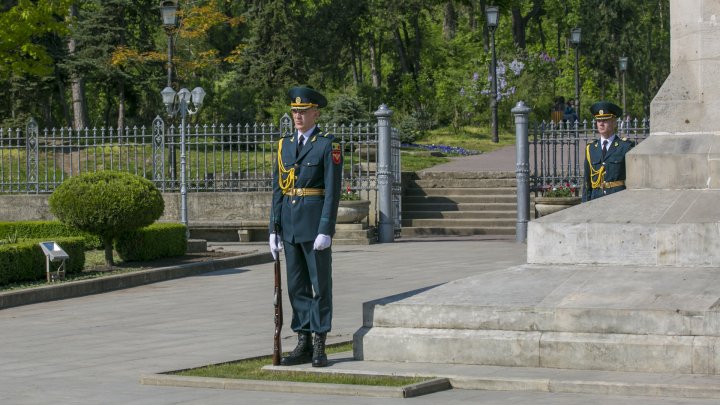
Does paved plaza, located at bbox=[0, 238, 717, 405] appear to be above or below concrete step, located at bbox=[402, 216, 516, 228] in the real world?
below

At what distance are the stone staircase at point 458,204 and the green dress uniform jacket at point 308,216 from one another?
1580 centimetres

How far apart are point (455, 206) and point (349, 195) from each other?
281cm

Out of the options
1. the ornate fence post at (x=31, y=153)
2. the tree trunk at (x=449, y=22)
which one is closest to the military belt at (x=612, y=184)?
the ornate fence post at (x=31, y=153)

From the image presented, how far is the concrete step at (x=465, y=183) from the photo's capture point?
88.2ft

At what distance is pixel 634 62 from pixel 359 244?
2092 inches

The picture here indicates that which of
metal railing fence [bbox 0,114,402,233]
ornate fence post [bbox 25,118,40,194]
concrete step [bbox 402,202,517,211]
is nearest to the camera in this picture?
metal railing fence [bbox 0,114,402,233]

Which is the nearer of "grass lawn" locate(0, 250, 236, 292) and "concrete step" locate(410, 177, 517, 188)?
"grass lawn" locate(0, 250, 236, 292)

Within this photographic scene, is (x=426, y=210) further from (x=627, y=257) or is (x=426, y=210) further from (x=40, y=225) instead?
(x=627, y=257)

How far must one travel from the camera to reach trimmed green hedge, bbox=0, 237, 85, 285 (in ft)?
53.3

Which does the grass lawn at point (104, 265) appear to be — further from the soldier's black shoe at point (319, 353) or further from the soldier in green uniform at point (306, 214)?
the soldier's black shoe at point (319, 353)

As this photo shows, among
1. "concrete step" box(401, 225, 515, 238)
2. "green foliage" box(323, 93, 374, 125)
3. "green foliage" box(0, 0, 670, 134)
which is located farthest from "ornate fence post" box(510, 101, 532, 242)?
"green foliage" box(323, 93, 374, 125)

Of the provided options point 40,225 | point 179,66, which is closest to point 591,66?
point 179,66

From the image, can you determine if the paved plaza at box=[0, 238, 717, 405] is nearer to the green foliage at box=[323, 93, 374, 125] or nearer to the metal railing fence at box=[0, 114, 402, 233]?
the metal railing fence at box=[0, 114, 402, 233]

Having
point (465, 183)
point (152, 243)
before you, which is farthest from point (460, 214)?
point (152, 243)
